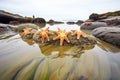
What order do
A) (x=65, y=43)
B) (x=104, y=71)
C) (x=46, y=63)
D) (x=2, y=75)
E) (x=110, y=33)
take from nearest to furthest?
(x=2, y=75)
(x=104, y=71)
(x=46, y=63)
(x=65, y=43)
(x=110, y=33)

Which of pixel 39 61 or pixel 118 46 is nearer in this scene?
pixel 39 61

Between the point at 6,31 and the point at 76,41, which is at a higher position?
the point at 76,41

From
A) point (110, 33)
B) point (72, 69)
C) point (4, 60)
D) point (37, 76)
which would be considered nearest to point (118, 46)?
point (110, 33)

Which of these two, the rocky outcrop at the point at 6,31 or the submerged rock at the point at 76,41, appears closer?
the submerged rock at the point at 76,41

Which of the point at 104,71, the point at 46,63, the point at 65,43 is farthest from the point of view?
the point at 65,43

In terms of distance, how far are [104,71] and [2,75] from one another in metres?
1.59

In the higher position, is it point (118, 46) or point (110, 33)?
point (110, 33)

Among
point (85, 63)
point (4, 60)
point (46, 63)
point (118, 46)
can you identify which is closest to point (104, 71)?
point (85, 63)

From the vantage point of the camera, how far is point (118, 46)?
161 inches

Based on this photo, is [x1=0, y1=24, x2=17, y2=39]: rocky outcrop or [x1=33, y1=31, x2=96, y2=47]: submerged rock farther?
[x1=0, y1=24, x2=17, y2=39]: rocky outcrop

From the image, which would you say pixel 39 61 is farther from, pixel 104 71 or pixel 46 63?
pixel 104 71

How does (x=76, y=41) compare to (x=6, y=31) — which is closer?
(x=76, y=41)

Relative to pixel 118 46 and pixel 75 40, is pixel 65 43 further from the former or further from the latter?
pixel 118 46

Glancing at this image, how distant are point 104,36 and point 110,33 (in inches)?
12.0
